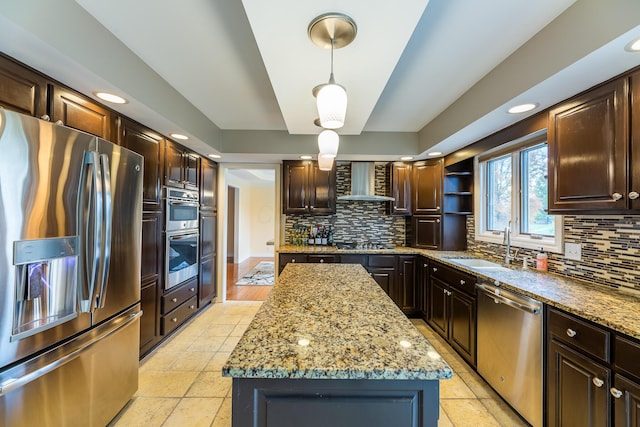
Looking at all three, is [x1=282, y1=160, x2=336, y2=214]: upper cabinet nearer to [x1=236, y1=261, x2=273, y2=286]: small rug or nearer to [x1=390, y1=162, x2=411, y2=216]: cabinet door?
[x1=390, y1=162, x2=411, y2=216]: cabinet door

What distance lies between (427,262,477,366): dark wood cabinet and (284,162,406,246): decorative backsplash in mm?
1022

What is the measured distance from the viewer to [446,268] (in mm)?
2799

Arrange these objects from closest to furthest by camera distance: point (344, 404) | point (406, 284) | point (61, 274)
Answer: point (344, 404), point (61, 274), point (406, 284)

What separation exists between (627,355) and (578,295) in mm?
495

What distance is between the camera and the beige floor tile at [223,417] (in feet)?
5.73

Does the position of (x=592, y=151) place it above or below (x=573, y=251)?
above

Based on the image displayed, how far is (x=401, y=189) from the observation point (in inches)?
151

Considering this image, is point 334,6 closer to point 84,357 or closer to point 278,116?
point 278,116

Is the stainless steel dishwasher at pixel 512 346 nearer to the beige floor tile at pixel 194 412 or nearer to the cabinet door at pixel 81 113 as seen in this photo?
the beige floor tile at pixel 194 412

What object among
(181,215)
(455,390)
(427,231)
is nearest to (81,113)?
(181,215)

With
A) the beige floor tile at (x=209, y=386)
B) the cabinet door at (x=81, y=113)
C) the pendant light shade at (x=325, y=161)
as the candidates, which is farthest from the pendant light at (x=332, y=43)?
the beige floor tile at (x=209, y=386)

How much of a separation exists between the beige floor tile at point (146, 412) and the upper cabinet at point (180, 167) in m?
1.90

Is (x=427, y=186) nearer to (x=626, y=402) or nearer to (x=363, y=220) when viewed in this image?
(x=363, y=220)

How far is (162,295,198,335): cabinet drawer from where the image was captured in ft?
9.04
